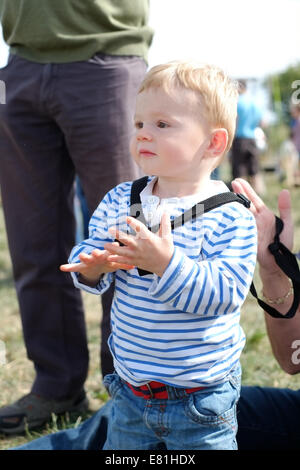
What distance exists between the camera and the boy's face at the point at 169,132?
134cm

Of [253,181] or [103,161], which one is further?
[253,181]

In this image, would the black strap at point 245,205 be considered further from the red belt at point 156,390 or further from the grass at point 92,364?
the grass at point 92,364

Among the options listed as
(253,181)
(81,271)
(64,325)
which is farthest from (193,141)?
(253,181)

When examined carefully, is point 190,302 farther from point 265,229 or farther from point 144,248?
point 265,229

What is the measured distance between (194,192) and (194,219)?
10 centimetres

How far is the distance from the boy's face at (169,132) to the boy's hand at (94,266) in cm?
24

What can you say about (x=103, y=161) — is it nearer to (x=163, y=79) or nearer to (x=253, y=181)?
(x=163, y=79)

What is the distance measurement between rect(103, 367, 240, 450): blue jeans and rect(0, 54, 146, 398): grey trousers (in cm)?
76

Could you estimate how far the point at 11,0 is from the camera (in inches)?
78.6

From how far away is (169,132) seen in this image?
1.34m

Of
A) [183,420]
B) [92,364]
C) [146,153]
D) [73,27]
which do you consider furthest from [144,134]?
[92,364]

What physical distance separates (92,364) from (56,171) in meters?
1.15

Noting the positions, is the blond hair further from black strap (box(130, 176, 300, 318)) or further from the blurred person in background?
the blurred person in background

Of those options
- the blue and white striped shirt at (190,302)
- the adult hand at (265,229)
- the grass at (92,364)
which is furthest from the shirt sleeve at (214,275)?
the grass at (92,364)
